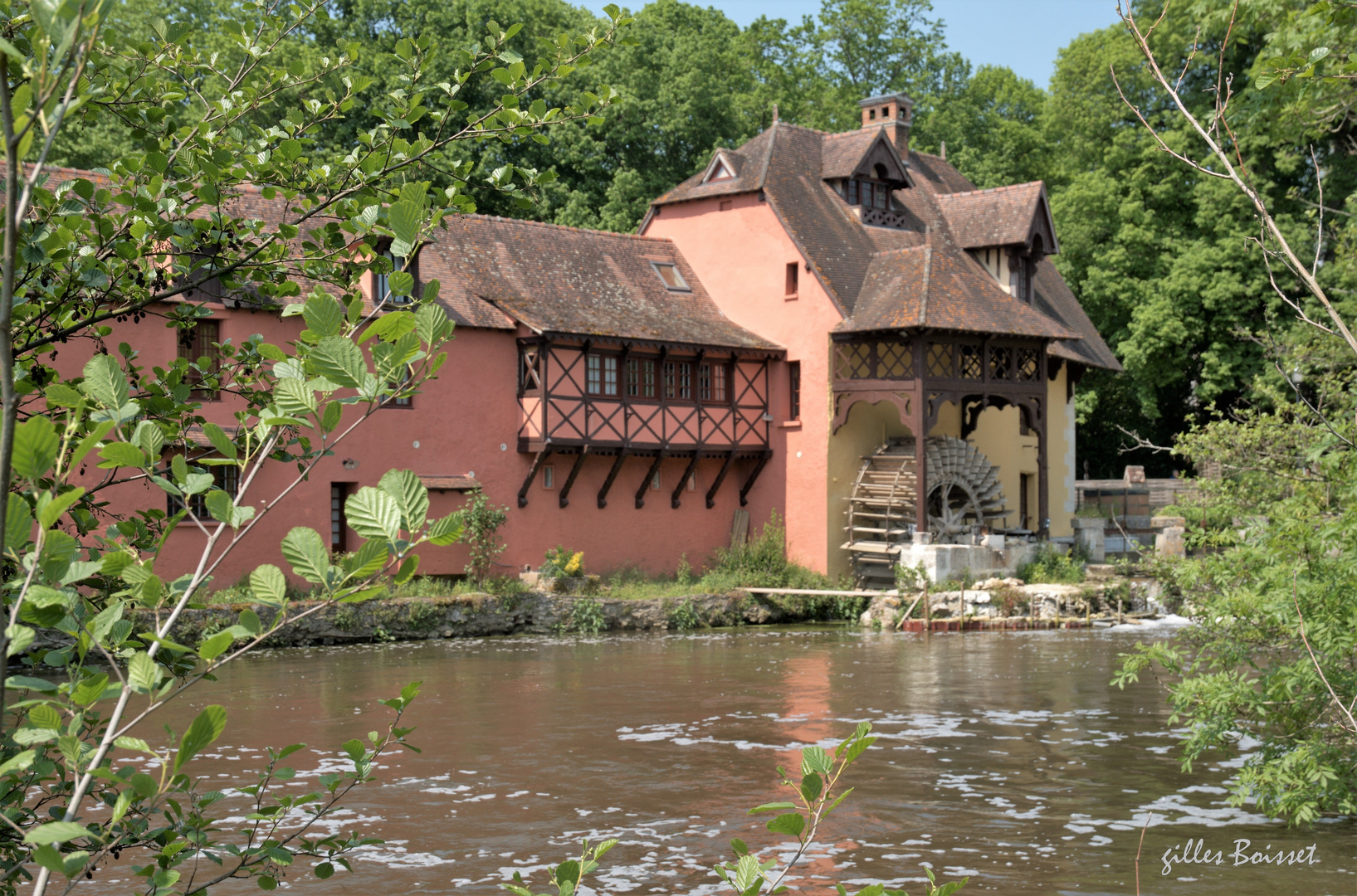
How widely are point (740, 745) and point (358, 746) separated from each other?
10.2 m

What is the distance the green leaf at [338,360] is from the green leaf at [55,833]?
0.84 m

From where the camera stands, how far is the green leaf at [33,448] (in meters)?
1.90

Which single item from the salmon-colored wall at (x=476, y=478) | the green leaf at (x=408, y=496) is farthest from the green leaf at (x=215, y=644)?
the salmon-colored wall at (x=476, y=478)

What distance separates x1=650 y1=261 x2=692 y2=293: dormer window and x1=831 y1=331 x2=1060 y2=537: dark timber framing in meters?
3.70

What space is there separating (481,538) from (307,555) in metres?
20.7

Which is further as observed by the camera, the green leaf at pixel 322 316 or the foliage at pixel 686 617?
the foliage at pixel 686 617

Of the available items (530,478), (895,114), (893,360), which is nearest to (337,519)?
(530,478)

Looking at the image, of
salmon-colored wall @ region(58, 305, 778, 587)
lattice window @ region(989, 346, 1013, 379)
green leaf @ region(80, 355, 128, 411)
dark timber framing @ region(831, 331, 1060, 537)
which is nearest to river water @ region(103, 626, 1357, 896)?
salmon-colored wall @ region(58, 305, 778, 587)

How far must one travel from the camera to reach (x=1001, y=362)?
89.7 ft

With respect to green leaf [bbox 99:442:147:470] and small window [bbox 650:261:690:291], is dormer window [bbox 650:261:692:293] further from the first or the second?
green leaf [bbox 99:442:147:470]

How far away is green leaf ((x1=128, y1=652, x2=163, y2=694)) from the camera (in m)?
2.13

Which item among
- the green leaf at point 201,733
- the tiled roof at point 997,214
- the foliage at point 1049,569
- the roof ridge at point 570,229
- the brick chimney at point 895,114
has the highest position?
the brick chimney at point 895,114

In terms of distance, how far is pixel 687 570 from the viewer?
25.7 m

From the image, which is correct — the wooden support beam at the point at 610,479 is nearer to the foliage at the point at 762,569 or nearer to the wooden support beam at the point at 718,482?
the wooden support beam at the point at 718,482
